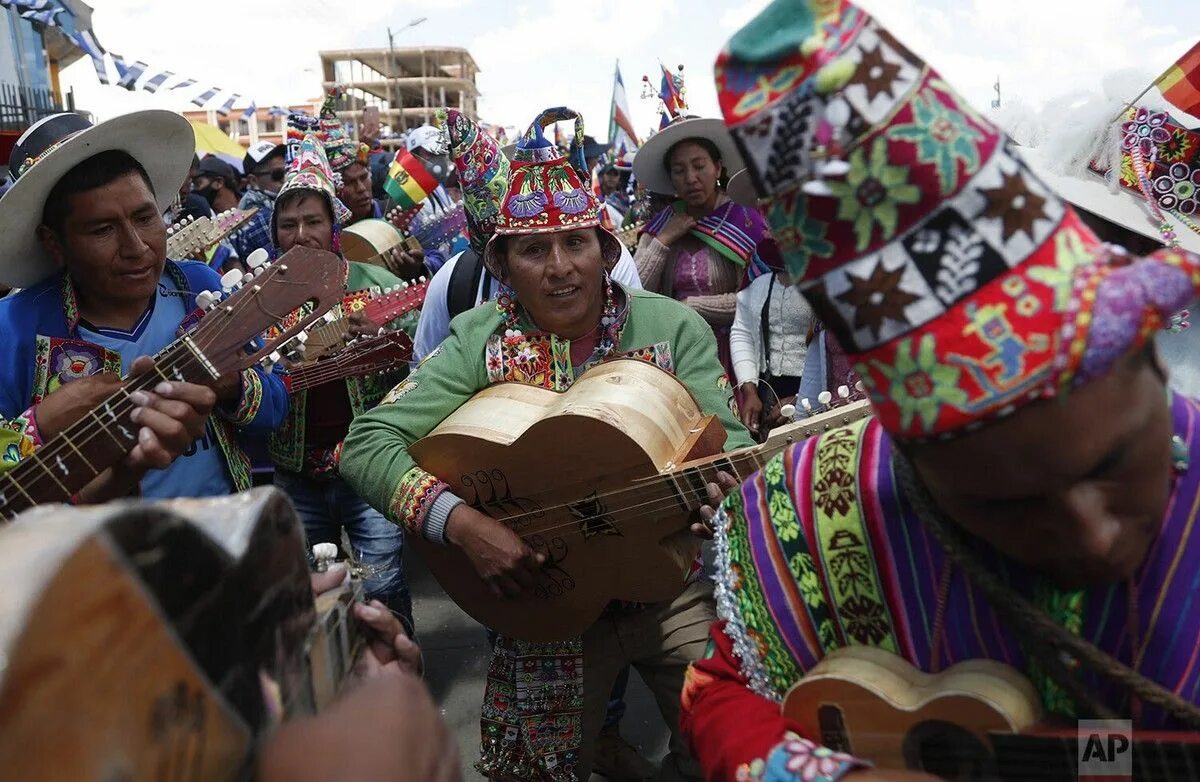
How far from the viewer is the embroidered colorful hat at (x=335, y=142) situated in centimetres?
674

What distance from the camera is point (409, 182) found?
775cm

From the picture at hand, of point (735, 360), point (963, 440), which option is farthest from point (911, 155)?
point (735, 360)

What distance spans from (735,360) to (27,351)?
2949 mm

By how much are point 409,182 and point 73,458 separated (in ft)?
19.0

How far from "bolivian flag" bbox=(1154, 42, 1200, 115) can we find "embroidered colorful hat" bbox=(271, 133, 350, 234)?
3.81m

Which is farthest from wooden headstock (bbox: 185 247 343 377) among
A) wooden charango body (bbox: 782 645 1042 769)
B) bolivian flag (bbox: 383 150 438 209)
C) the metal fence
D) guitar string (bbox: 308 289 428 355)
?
the metal fence

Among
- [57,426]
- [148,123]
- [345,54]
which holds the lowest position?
[57,426]

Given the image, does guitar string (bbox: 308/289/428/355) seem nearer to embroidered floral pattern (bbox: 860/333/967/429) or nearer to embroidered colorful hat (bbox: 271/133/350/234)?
embroidered colorful hat (bbox: 271/133/350/234)

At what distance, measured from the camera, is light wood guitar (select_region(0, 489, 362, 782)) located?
0.69 meters

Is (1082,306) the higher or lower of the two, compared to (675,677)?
higher

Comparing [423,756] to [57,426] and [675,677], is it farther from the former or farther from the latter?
[675,677]

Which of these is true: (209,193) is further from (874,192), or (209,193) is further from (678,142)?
(874,192)

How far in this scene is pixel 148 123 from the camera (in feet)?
8.66

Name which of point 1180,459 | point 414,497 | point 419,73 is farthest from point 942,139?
point 419,73
